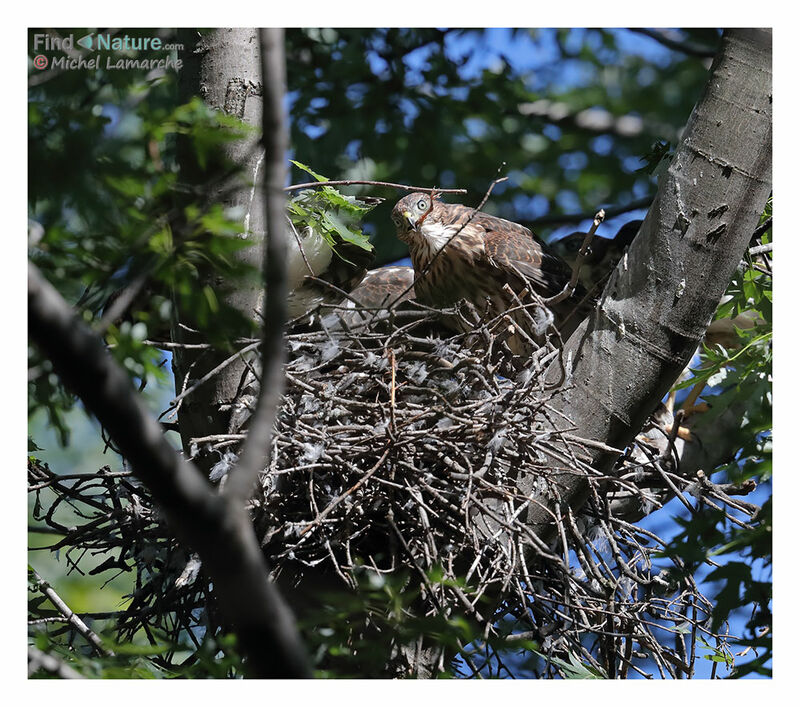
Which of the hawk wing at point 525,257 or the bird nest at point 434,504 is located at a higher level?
the hawk wing at point 525,257

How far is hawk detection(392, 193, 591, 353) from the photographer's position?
10.1ft

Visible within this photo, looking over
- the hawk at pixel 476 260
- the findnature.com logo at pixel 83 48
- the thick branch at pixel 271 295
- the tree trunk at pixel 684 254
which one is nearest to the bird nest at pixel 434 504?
the tree trunk at pixel 684 254

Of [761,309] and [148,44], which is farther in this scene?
[761,309]

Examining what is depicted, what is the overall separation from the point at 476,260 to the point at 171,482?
84.5 inches

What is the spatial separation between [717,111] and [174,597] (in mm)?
1775

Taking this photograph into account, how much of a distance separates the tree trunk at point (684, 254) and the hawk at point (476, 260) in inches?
26.5

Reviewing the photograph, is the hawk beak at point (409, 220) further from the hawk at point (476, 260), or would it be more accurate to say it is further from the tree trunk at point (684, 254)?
the tree trunk at point (684, 254)

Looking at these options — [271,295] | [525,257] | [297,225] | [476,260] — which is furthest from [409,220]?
[271,295]

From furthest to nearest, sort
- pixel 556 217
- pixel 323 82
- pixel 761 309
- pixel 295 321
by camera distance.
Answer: pixel 556 217 < pixel 323 82 < pixel 761 309 < pixel 295 321

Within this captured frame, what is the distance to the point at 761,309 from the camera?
2500 millimetres

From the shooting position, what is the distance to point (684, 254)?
84.3 inches

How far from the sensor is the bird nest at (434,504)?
2.15m
